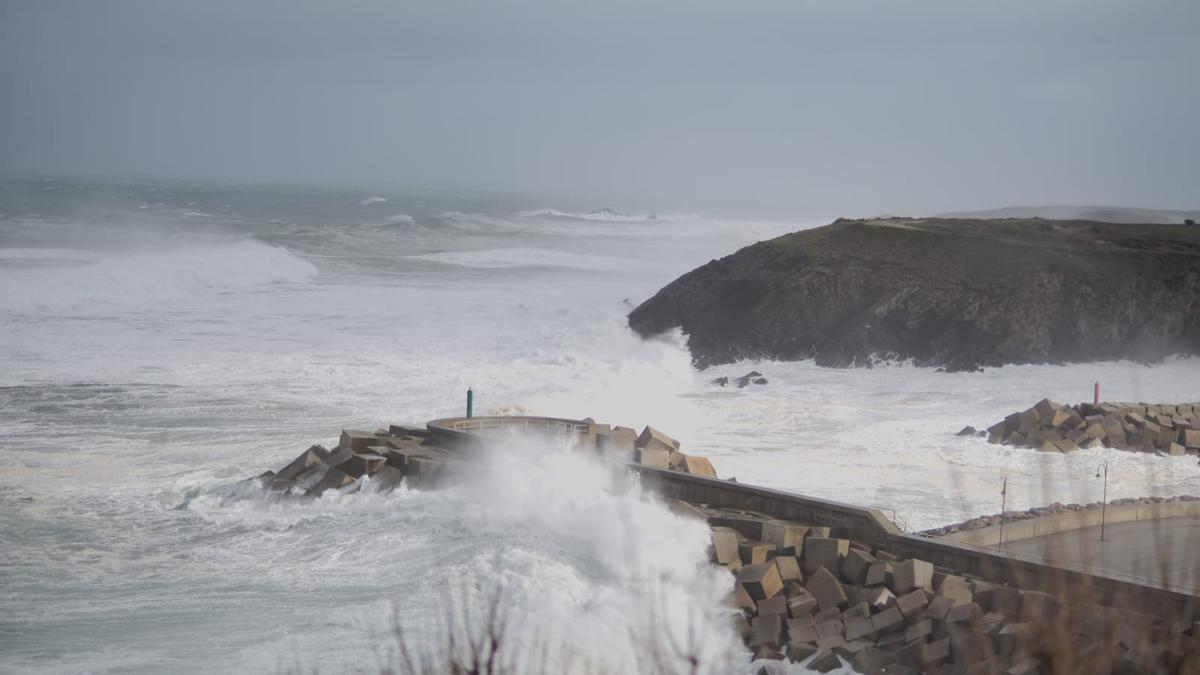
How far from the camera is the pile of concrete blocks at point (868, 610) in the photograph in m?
11.2

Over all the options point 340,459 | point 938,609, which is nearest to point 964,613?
point 938,609

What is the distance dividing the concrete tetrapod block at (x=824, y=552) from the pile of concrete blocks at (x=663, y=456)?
162 inches

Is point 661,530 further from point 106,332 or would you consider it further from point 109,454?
point 106,332

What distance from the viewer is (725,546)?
14.1 metres

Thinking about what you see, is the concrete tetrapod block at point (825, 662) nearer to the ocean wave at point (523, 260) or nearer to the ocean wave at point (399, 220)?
the ocean wave at point (523, 260)

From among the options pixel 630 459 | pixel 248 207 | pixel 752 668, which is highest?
pixel 248 207

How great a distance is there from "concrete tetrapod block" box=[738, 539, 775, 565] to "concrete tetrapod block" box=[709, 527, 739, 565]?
0.25 feet

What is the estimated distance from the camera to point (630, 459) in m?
18.6

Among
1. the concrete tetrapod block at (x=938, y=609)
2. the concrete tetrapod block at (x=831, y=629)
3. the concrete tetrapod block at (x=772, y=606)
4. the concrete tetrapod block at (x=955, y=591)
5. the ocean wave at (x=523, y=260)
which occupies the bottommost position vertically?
the concrete tetrapod block at (x=831, y=629)

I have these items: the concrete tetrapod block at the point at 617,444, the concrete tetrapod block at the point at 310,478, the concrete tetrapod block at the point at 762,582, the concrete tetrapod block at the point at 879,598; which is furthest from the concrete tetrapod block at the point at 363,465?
the concrete tetrapod block at the point at 879,598

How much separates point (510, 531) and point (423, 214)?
333 ft

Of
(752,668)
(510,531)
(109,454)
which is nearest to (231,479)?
(109,454)

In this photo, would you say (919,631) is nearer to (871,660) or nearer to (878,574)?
(871,660)

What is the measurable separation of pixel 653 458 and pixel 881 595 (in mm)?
6095
